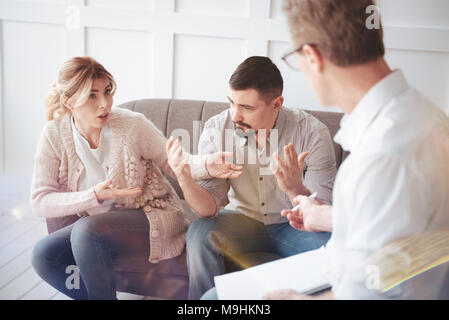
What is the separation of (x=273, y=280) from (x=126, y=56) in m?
1.48

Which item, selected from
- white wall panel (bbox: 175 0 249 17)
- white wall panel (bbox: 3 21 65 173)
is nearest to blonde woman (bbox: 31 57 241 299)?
white wall panel (bbox: 175 0 249 17)

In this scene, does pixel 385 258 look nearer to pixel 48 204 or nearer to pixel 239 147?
pixel 239 147

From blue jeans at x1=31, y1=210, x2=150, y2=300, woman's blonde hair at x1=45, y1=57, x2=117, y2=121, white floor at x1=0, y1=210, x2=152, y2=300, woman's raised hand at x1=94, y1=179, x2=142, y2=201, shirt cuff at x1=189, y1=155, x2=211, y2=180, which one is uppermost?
woman's blonde hair at x1=45, y1=57, x2=117, y2=121

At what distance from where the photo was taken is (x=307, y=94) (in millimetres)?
1922

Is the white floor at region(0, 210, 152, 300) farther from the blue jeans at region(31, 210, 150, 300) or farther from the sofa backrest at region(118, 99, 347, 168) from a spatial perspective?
the sofa backrest at region(118, 99, 347, 168)

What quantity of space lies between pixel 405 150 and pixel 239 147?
837 millimetres

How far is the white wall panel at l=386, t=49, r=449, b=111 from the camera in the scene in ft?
5.93

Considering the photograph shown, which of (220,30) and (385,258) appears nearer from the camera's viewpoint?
(385,258)

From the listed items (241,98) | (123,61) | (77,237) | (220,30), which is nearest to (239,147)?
(241,98)

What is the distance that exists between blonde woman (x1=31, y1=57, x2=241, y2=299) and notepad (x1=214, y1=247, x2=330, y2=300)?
391mm

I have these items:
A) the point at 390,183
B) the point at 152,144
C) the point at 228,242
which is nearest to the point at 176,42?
the point at 152,144

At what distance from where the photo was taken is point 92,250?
1263mm
